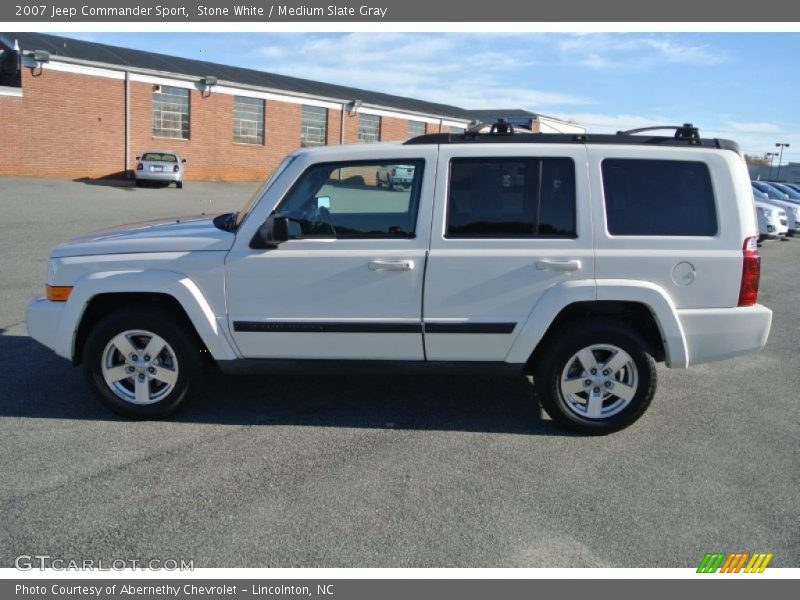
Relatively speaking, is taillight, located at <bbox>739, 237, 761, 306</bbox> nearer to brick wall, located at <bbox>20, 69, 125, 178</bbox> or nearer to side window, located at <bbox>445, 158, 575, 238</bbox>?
side window, located at <bbox>445, 158, 575, 238</bbox>

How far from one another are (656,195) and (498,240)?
3.73 feet

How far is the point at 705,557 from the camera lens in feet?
11.8

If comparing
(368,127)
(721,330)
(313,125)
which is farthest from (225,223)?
(368,127)

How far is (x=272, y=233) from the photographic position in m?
4.92

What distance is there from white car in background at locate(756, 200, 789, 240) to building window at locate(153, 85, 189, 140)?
25.1m

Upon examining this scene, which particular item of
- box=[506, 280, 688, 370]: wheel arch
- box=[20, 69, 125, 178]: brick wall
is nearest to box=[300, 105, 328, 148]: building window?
box=[20, 69, 125, 178]: brick wall

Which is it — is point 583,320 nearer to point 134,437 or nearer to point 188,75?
point 134,437

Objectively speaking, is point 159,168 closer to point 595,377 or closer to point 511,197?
point 511,197

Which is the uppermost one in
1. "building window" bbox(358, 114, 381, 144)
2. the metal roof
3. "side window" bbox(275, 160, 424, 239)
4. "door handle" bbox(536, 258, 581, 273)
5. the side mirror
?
the metal roof

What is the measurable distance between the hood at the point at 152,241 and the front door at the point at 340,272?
22 cm

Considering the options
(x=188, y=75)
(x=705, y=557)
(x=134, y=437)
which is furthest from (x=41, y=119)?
(x=705, y=557)

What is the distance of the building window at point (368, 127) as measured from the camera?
140 feet

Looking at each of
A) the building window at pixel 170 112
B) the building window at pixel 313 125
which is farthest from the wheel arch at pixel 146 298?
the building window at pixel 313 125

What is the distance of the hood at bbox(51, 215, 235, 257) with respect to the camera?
5105 millimetres
